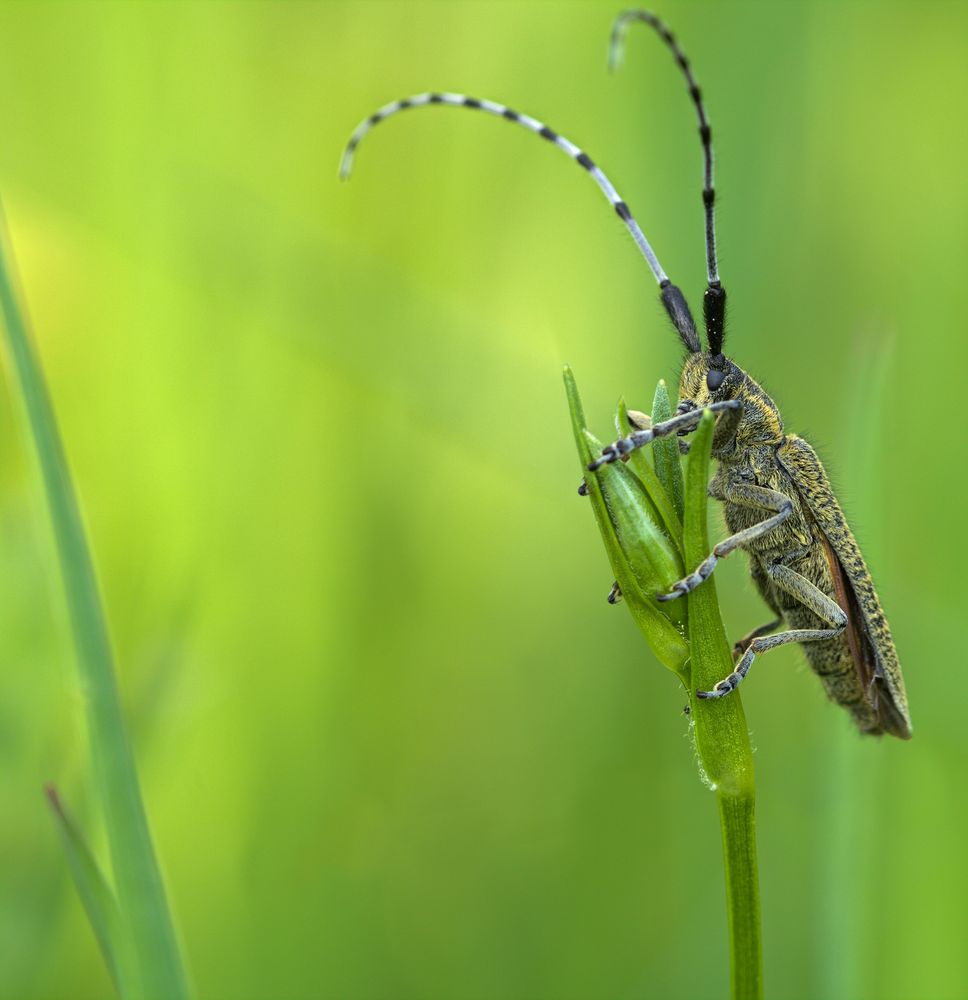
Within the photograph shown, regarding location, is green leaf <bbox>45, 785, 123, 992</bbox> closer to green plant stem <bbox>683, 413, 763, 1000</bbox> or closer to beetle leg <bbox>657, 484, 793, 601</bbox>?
green plant stem <bbox>683, 413, 763, 1000</bbox>

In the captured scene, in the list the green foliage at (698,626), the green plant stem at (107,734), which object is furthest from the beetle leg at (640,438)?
the green plant stem at (107,734)

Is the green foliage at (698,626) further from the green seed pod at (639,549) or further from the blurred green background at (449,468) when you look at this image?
the blurred green background at (449,468)

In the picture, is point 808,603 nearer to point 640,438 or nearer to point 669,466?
point 640,438

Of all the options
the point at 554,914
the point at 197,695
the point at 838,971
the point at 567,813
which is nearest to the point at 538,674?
the point at 567,813

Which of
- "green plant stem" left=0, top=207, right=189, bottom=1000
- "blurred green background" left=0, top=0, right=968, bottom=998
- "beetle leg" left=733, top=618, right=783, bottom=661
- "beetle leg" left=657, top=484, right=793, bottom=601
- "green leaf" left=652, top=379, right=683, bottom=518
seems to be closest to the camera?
"green plant stem" left=0, top=207, right=189, bottom=1000

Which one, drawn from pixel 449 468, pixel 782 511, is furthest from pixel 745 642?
pixel 449 468

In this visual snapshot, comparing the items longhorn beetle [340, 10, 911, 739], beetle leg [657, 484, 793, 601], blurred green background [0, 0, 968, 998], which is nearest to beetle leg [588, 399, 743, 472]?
longhorn beetle [340, 10, 911, 739]
